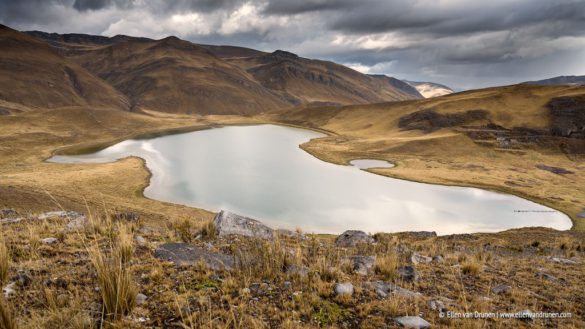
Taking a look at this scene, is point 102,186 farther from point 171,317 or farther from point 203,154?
point 171,317

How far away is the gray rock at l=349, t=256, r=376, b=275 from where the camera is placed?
824cm

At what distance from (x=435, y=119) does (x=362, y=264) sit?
369 ft

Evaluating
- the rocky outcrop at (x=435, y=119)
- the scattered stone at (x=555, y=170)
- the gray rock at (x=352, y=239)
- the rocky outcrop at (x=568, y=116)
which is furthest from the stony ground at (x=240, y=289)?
the rocky outcrop at (x=435, y=119)

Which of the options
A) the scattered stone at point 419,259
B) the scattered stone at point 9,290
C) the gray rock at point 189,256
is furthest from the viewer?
the scattered stone at point 419,259

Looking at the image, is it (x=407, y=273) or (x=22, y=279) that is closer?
(x=22, y=279)

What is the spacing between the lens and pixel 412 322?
5.61 metres

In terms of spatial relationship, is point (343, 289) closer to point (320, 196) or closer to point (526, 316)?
point (526, 316)

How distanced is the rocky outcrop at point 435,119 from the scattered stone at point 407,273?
105662mm

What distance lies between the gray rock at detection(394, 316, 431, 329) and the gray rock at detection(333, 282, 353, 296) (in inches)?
41.4

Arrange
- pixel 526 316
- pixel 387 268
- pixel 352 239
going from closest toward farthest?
pixel 526 316, pixel 387 268, pixel 352 239

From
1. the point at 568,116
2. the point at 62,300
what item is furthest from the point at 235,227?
the point at 568,116

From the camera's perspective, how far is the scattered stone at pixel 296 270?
7.16 m

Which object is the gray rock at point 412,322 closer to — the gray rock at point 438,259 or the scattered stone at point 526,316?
the scattered stone at point 526,316

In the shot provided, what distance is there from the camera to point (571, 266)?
1290 centimetres
